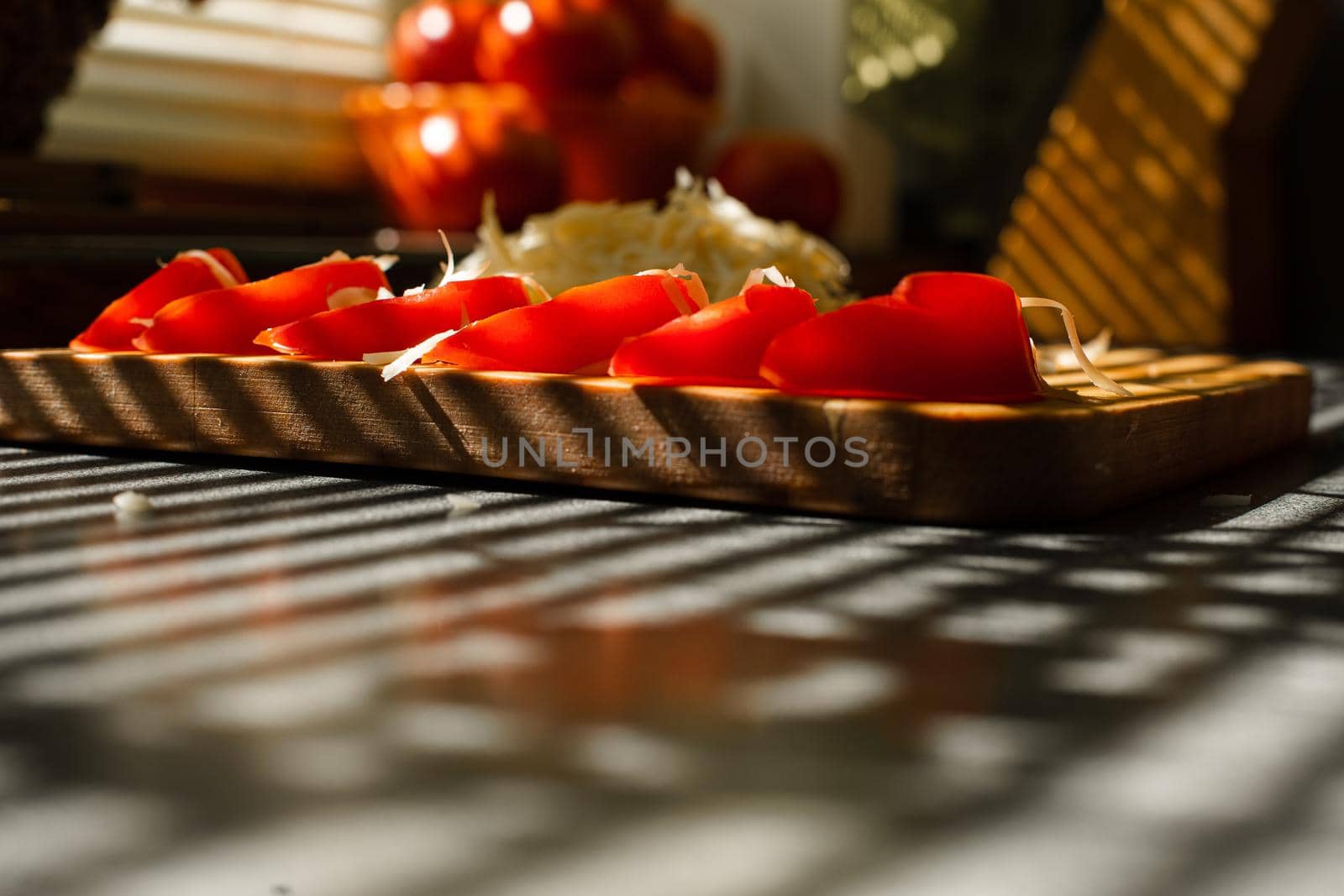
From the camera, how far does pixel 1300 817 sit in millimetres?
269

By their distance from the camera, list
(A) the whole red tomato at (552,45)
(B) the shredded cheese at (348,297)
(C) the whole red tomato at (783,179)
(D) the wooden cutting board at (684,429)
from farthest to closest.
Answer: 1. (C) the whole red tomato at (783,179)
2. (A) the whole red tomato at (552,45)
3. (B) the shredded cheese at (348,297)
4. (D) the wooden cutting board at (684,429)

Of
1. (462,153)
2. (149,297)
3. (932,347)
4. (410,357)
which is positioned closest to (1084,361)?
(932,347)

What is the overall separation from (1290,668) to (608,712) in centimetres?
18

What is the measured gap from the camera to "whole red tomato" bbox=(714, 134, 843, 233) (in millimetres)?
2230

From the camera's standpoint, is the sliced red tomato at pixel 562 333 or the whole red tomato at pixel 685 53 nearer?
the sliced red tomato at pixel 562 333

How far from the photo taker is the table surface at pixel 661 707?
0.82 feet

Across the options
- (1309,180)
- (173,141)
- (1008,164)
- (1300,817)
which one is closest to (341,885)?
(1300,817)

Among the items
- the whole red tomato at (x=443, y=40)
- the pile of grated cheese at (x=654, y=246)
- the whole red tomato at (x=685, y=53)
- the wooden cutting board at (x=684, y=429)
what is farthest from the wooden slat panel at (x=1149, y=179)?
the wooden cutting board at (x=684, y=429)

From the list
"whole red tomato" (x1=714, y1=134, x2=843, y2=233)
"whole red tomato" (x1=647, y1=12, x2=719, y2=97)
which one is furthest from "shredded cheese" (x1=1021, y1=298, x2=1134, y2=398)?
"whole red tomato" (x1=647, y1=12, x2=719, y2=97)

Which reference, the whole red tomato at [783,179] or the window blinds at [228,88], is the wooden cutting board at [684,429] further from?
the whole red tomato at [783,179]

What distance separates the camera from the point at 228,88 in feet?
6.91

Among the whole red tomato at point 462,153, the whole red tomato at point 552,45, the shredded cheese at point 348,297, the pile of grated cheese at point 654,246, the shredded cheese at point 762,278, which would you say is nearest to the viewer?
the shredded cheese at point 762,278

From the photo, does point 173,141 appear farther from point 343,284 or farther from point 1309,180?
point 1309,180

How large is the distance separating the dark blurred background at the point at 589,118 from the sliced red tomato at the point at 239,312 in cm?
69
